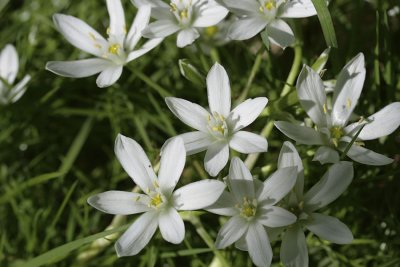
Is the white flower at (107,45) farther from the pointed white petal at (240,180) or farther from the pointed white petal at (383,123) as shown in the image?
the pointed white petal at (383,123)

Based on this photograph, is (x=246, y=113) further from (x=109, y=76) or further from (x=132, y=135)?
(x=132, y=135)

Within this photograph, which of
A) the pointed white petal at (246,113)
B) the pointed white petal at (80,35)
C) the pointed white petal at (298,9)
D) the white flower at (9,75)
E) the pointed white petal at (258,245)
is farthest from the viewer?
the white flower at (9,75)

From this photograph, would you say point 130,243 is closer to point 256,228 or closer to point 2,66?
point 256,228

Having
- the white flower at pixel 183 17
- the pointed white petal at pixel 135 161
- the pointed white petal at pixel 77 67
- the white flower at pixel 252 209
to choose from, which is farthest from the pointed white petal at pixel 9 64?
the white flower at pixel 252 209

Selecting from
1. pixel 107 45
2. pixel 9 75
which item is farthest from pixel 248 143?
pixel 9 75

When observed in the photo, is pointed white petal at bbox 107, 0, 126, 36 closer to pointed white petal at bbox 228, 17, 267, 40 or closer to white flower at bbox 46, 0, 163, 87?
white flower at bbox 46, 0, 163, 87

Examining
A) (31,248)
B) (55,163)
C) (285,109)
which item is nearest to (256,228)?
(285,109)
